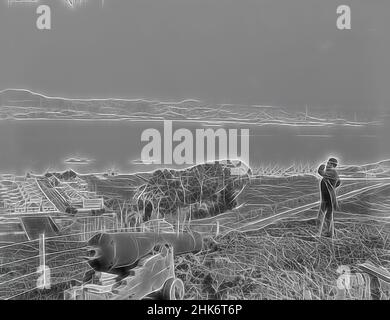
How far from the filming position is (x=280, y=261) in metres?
2.39

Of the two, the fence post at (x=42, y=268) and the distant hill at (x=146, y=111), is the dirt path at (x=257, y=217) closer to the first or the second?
the distant hill at (x=146, y=111)

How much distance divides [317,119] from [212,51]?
2.59 ft

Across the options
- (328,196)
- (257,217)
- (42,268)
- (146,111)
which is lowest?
(42,268)

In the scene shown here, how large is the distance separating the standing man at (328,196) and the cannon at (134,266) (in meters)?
0.80

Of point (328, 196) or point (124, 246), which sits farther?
point (328, 196)

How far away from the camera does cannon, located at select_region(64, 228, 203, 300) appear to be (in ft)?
7.57

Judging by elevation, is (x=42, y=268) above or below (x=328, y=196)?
below

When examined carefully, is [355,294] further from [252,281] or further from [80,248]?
[80,248]

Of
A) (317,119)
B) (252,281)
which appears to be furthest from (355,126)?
(252,281)

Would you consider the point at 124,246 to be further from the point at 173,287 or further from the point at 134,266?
the point at 173,287

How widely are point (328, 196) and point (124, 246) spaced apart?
52.0 inches

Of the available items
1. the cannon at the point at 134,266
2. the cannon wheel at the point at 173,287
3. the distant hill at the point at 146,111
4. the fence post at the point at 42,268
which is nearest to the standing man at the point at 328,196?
the distant hill at the point at 146,111

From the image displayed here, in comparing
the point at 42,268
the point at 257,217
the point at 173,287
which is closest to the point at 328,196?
the point at 257,217

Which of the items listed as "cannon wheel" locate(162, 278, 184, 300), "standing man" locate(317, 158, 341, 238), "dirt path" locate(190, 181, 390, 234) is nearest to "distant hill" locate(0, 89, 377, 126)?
"standing man" locate(317, 158, 341, 238)
